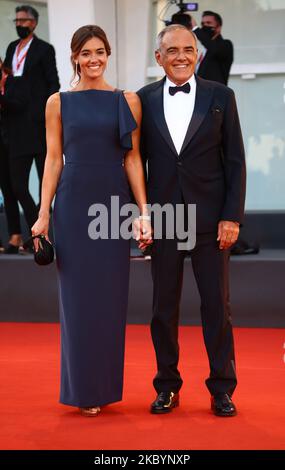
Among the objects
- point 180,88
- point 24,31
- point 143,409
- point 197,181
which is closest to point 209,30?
point 24,31

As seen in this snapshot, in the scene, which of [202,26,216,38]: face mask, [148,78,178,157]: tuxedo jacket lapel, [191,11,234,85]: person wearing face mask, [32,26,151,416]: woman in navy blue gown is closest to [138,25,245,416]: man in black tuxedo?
[148,78,178,157]: tuxedo jacket lapel

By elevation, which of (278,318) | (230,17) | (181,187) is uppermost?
(230,17)

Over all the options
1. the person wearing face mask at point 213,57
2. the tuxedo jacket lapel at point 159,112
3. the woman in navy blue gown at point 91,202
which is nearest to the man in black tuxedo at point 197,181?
the tuxedo jacket lapel at point 159,112

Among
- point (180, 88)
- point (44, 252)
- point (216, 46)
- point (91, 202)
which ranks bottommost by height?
point (44, 252)

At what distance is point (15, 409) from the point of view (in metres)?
3.73

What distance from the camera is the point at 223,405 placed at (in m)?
3.57

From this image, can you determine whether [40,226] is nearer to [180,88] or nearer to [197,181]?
[197,181]

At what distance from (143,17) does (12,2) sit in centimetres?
113

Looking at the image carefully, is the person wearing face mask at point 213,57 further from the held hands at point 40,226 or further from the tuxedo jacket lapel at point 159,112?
the held hands at point 40,226

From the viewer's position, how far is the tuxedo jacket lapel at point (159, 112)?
353 cm

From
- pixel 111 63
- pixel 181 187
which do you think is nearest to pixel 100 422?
pixel 181 187

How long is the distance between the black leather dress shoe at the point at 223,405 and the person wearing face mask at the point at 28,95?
272 centimetres

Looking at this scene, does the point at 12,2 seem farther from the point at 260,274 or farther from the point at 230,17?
the point at 260,274

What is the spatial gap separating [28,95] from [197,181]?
8.65 feet
